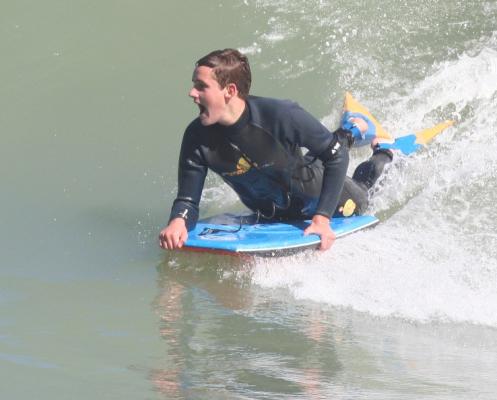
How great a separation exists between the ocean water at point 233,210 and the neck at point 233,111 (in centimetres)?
80

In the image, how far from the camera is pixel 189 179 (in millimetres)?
4797

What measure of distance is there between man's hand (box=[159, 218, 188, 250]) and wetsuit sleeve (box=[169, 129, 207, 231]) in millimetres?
84

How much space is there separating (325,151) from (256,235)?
58 centimetres

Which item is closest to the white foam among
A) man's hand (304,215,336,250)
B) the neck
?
man's hand (304,215,336,250)

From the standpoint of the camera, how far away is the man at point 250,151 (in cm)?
441

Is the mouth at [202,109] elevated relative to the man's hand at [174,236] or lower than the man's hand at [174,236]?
elevated

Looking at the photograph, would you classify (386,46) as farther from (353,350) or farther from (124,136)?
(353,350)

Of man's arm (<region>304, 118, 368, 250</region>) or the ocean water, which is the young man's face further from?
the ocean water

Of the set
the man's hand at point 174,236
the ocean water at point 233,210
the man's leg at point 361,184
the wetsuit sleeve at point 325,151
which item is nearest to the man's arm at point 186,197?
the man's hand at point 174,236

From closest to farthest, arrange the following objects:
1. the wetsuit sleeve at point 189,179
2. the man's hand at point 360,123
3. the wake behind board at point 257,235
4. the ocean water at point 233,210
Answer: the ocean water at point 233,210, the wetsuit sleeve at point 189,179, the wake behind board at point 257,235, the man's hand at point 360,123

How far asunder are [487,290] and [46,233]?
A: 2365mm

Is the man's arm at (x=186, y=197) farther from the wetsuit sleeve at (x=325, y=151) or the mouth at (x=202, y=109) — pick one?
the wetsuit sleeve at (x=325, y=151)

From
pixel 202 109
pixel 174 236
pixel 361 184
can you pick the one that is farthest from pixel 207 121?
pixel 361 184

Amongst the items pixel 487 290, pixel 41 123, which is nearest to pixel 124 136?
pixel 41 123
